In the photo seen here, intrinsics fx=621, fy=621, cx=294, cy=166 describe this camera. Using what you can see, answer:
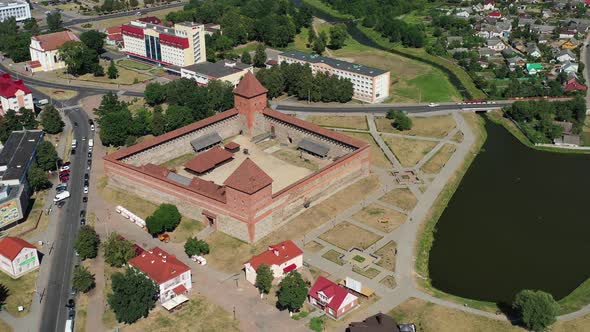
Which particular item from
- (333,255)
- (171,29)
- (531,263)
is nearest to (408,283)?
(333,255)

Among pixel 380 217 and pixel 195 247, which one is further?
pixel 380 217

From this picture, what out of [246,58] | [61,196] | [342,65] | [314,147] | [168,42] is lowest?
[61,196]

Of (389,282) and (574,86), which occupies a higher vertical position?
(574,86)

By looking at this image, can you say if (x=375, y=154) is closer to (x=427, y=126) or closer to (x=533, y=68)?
(x=427, y=126)

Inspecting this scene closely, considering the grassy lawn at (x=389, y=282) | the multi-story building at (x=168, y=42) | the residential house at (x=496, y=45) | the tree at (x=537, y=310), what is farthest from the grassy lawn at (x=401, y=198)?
the residential house at (x=496, y=45)

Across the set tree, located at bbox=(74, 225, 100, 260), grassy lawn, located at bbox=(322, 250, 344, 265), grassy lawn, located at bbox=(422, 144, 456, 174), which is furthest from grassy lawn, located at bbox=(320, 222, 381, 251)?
tree, located at bbox=(74, 225, 100, 260)

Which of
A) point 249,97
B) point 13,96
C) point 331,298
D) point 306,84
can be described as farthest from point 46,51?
point 331,298

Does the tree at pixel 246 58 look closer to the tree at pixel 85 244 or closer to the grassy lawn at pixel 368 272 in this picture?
the tree at pixel 85 244
